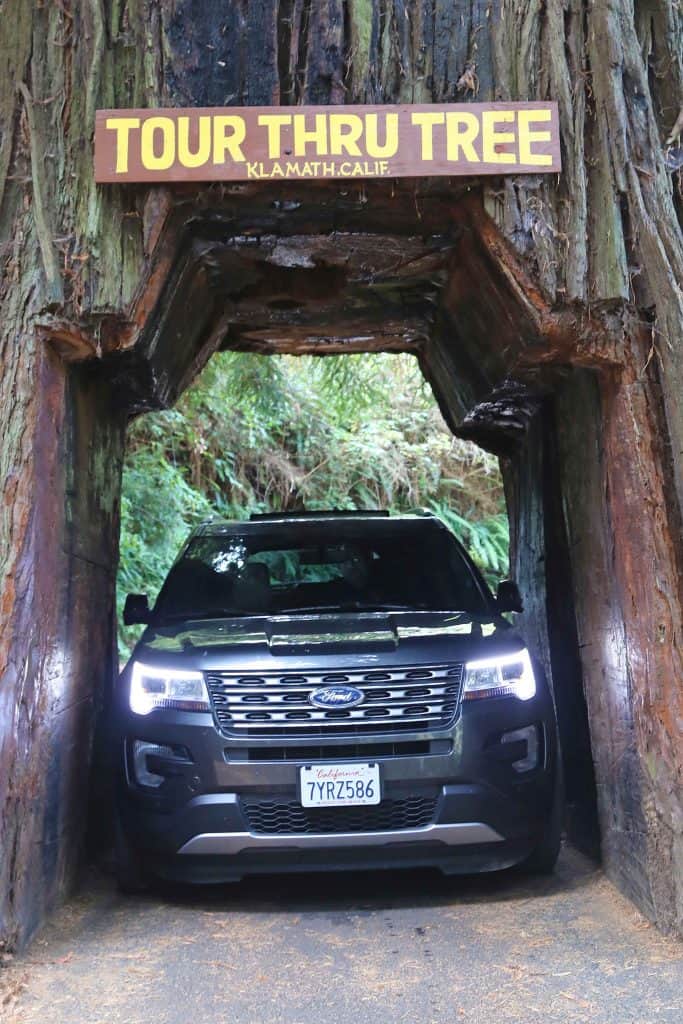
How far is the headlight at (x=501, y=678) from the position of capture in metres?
4.90

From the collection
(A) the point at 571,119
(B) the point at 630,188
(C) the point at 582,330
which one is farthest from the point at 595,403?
(A) the point at 571,119

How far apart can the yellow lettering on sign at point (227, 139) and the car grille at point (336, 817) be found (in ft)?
10.1

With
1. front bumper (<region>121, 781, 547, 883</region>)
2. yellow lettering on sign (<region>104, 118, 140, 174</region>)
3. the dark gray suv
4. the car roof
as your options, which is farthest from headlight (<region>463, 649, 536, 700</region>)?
yellow lettering on sign (<region>104, 118, 140, 174</region>)

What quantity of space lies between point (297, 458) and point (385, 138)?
31.8ft

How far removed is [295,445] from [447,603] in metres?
8.74

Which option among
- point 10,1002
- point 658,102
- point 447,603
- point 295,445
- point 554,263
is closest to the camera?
point 10,1002

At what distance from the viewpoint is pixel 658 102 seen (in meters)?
5.03

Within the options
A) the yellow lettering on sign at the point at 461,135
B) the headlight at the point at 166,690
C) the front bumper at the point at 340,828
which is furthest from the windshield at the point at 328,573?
the yellow lettering on sign at the point at 461,135

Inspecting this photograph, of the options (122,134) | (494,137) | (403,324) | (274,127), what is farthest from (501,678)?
(122,134)

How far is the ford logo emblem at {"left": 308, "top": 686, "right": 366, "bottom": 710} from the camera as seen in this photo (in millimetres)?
4797

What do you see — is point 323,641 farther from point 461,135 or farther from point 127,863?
point 461,135

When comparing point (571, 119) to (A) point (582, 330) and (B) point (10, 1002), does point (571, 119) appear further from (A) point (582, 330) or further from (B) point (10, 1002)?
(B) point (10, 1002)

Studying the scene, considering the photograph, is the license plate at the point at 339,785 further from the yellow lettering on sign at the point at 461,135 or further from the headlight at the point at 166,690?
the yellow lettering on sign at the point at 461,135

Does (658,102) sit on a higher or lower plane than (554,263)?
higher
